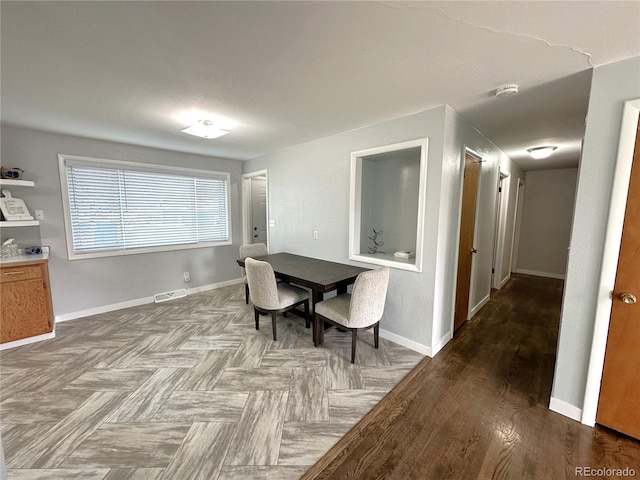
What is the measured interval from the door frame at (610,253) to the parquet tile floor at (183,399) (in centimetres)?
118

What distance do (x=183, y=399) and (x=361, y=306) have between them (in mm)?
1605

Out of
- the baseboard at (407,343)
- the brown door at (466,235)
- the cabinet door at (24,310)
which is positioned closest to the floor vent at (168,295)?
the cabinet door at (24,310)

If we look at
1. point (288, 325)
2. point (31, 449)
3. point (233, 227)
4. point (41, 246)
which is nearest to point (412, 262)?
point (288, 325)

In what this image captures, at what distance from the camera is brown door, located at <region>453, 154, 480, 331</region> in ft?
9.21

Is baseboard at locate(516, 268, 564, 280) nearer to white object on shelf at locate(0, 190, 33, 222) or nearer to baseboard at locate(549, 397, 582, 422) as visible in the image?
baseboard at locate(549, 397, 582, 422)

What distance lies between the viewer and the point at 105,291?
3582mm

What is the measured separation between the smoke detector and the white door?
412cm

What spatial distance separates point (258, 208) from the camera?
5418mm

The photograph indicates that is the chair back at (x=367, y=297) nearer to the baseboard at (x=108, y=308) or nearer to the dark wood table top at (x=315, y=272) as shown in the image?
the dark wood table top at (x=315, y=272)

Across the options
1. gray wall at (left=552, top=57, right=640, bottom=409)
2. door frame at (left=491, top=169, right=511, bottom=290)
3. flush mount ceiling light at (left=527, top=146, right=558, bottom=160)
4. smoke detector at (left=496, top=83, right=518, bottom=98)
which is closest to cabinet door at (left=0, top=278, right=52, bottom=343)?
smoke detector at (left=496, top=83, right=518, bottom=98)

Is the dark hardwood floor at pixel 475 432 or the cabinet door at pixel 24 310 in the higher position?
the cabinet door at pixel 24 310

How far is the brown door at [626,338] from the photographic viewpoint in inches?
59.4

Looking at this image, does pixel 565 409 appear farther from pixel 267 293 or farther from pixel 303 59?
pixel 303 59

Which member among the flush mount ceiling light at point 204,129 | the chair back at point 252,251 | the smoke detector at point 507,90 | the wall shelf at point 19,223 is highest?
the smoke detector at point 507,90
